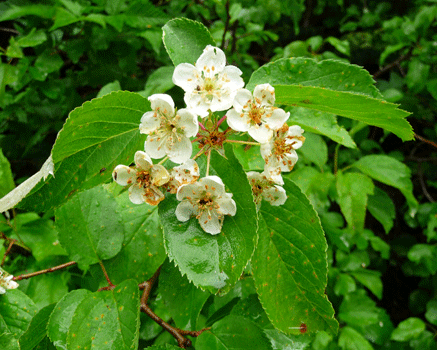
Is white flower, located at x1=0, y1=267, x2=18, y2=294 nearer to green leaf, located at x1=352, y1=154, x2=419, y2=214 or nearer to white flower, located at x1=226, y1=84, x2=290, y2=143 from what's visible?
white flower, located at x1=226, y1=84, x2=290, y2=143

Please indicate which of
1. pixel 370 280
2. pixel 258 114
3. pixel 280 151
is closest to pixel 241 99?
pixel 258 114

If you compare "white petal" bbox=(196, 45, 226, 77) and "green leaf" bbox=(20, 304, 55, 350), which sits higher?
"white petal" bbox=(196, 45, 226, 77)

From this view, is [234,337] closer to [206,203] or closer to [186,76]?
[206,203]

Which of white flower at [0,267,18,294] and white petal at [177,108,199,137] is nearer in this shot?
white petal at [177,108,199,137]

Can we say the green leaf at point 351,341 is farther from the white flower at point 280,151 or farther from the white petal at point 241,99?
the white petal at point 241,99

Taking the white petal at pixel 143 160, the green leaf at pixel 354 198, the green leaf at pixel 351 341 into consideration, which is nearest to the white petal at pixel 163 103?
the white petal at pixel 143 160

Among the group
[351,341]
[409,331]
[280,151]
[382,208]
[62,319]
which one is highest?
[280,151]

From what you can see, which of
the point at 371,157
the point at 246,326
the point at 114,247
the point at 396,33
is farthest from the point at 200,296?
the point at 396,33

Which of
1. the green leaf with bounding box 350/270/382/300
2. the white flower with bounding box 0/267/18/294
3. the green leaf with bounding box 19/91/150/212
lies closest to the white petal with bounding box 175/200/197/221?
the green leaf with bounding box 19/91/150/212
